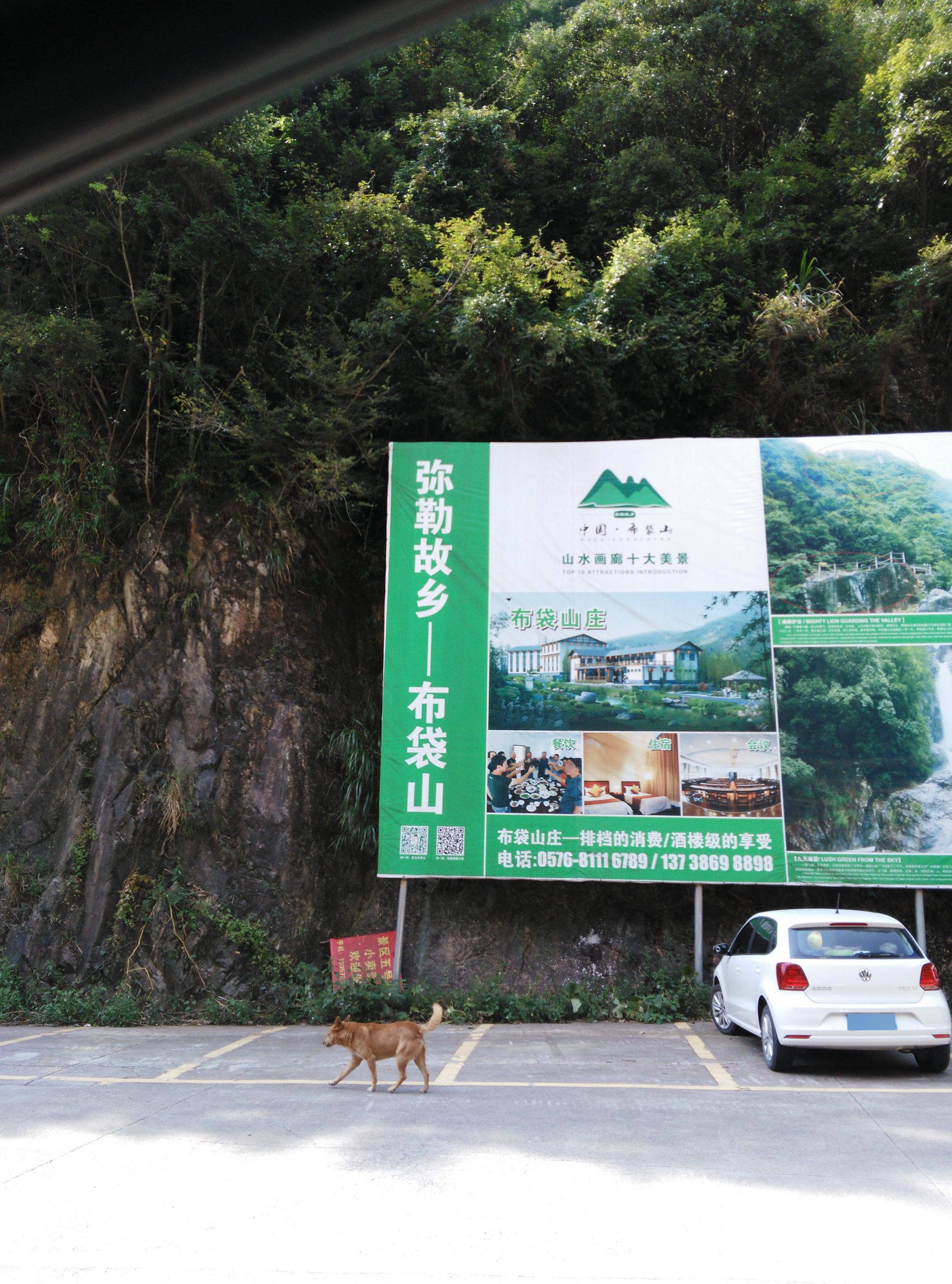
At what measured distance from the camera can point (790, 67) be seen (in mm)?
16969

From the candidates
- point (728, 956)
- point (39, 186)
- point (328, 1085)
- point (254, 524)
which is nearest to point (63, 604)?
point (254, 524)

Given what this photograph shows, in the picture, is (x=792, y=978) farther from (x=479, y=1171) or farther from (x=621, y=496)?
(x=621, y=496)

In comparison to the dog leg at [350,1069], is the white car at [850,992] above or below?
above

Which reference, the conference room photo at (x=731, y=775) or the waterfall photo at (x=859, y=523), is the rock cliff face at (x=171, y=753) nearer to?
the conference room photo at (x=731, y=775)

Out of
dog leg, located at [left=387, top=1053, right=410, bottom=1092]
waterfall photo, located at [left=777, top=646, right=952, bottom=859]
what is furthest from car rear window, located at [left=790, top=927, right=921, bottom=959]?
dog leg, located at [left=387, top=1053, right=410, bottom=1092]

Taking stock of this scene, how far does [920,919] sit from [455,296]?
31.2ft

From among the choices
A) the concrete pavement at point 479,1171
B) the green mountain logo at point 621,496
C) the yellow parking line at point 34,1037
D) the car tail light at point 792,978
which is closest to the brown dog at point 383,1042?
the concrete pavement at point 479,1171

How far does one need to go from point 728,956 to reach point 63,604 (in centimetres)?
971

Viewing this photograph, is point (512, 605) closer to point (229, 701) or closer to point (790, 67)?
point (229, 701)

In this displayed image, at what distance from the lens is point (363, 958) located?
1064 centimetres

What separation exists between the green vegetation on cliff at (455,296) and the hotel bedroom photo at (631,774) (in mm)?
4421

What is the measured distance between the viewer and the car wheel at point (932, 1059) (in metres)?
7.27

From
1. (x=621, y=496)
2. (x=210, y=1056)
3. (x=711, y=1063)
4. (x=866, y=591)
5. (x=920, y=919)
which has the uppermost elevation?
(x=621, y=496)

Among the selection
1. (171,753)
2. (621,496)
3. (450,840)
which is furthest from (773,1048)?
(171,753)
